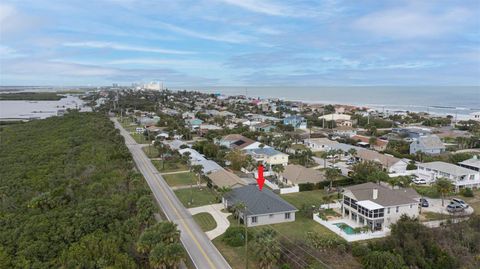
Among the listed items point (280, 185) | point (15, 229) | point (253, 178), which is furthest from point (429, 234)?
point (15, 229)

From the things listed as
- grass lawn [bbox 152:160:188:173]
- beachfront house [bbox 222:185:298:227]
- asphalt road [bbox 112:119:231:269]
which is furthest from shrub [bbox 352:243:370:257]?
grass lawn [bbox 152:160:188:173]

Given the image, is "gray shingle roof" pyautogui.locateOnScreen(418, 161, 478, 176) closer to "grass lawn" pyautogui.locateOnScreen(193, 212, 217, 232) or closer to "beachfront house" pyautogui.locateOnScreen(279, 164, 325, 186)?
"beachfront house" pyautogui.locateOnScreen(279, 164, 325, 186)

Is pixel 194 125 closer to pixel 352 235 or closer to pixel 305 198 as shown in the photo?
pixel 305 198

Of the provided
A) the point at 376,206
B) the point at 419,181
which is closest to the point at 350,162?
the point at 419,181

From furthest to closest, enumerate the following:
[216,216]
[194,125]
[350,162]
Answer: [194,125]
[350,162]
[216,216]

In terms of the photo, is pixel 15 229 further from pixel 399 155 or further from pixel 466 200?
pixel 399 155

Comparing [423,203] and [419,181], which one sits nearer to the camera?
[423,203]
